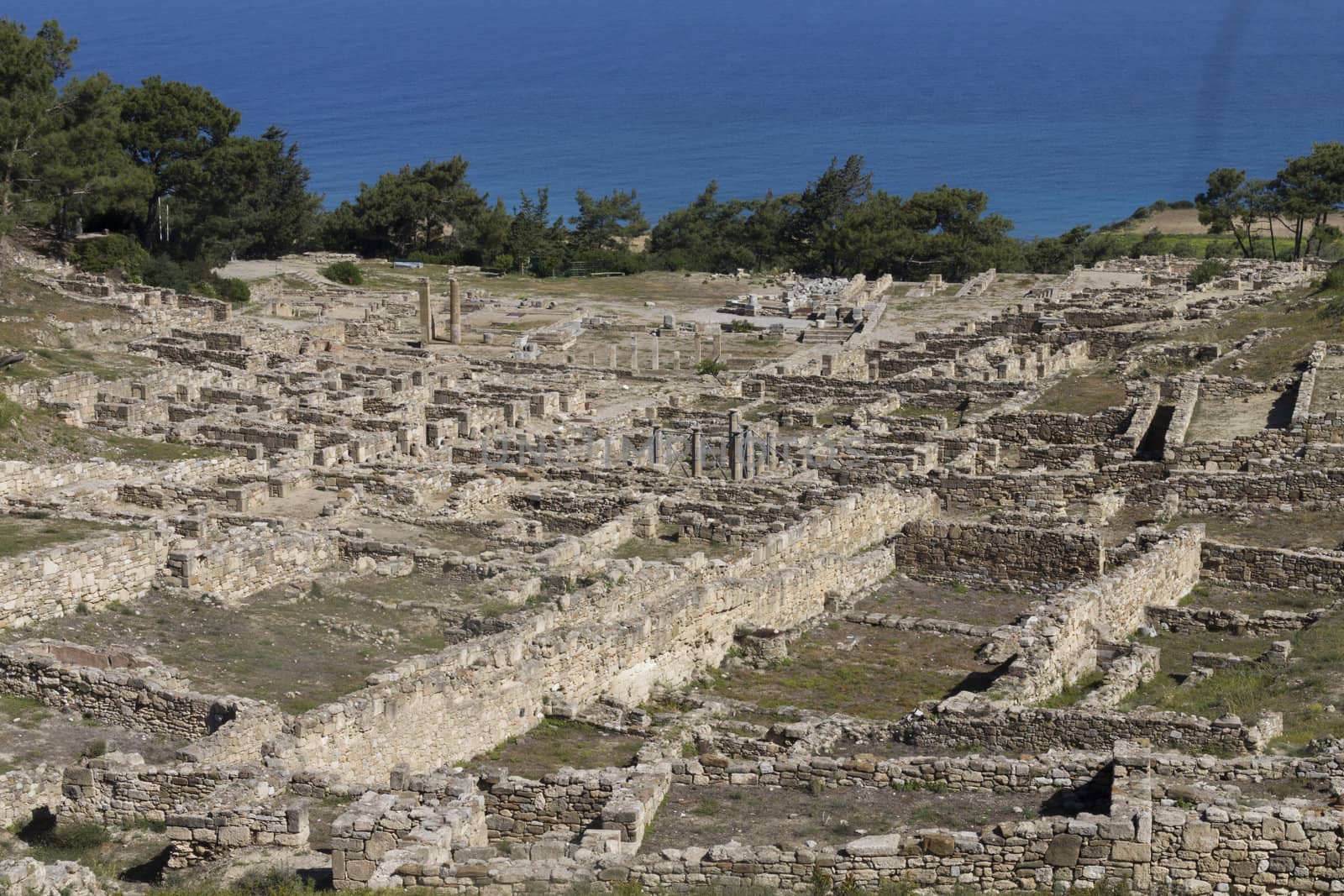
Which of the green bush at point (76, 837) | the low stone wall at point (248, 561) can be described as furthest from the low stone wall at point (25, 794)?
the low stone wall at point (248, 561)

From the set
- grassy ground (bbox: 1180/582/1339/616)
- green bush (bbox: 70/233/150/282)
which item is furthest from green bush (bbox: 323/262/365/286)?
grassy ground (bbox: 1180/582/1339/616)

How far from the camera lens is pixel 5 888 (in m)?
14.0

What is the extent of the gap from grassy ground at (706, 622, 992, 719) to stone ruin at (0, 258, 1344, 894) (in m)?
0.12

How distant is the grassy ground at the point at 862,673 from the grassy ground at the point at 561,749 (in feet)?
9.91

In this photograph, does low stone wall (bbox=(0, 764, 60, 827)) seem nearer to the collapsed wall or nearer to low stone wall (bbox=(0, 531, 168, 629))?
the collapsed wall

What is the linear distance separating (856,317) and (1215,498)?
32.1 meters

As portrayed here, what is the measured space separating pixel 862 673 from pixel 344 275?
50.3 meters

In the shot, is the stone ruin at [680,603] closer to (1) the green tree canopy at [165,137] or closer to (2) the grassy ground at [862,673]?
(2) the grassy ground at [862,673]

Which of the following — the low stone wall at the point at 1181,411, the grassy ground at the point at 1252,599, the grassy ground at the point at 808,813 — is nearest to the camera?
the grassy ground at the point at 808,813

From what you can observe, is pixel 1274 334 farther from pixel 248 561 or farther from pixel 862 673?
pixel 248 561

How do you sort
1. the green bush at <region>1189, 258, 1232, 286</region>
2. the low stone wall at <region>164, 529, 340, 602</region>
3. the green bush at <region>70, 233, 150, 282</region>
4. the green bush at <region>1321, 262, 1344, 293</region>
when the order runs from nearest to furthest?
the low stone wall at <region>164, 529, 340, 602</region>
the green bush at <region>1321, 262, 1344, 293</region>
the green bush at <region>70, 233, 150, 282</region>
the green bush at <region>1189, 258, 1232, 286</region>

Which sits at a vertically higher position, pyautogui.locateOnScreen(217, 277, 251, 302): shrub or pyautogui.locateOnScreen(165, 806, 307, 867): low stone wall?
pyautogui.locateOnScreen(217, 277, 251, 302): shrub

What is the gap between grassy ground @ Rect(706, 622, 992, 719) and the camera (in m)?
23.7

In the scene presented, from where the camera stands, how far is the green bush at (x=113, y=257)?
61.9m
